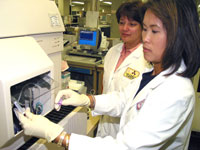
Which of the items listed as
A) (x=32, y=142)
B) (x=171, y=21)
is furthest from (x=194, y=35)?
(x=32, y=142)

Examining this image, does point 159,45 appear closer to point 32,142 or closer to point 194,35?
point 194,35

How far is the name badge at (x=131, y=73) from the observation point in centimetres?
121

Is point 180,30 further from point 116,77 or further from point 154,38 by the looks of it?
point 116,77

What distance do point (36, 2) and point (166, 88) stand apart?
2.34ft

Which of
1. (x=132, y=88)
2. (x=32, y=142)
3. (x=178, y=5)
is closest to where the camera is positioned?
(x=178, y=5)

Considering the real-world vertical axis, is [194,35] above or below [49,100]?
above

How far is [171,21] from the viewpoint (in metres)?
0.63

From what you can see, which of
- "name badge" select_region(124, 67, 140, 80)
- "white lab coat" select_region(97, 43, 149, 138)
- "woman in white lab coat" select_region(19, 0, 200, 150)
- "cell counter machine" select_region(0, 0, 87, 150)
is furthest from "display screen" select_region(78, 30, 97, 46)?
"woman in white lab coat" select_region(19, 0, 200, 150)

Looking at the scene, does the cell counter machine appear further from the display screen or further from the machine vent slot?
the display screen

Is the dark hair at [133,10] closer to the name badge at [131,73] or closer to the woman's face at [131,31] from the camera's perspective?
the woman's face at [131,31]

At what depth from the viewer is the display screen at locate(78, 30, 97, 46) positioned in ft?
8.03

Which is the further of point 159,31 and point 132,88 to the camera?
point 132,88

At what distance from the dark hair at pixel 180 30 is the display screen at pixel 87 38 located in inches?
71.0

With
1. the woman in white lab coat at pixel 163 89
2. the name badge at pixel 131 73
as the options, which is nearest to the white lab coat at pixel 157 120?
the woman in white lab coat at pixel 163 89
